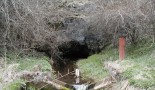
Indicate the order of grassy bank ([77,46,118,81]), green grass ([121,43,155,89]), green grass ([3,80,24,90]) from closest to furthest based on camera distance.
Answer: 1. green grass ([3,80,24,90])
2. green grass ([121,43,155,89])
3. grassy bank ([77,46,118,81])

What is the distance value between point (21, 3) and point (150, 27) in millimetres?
5527

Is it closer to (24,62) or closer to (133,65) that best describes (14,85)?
(24,62)

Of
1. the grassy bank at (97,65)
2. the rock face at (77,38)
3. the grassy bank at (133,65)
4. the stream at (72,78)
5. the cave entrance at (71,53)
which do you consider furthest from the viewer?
the rock face at (77,38)

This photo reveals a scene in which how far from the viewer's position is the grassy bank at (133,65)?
9852 mm

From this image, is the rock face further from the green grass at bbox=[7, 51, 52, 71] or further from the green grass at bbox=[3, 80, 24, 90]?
the green grass at bbox=[3, 80, 24, 90]

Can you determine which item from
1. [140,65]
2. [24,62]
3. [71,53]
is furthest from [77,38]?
[140,65]

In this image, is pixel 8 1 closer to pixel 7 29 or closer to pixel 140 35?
pixel 7 29

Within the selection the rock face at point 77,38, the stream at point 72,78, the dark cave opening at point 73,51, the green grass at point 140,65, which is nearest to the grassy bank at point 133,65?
the green grass at point 140,65

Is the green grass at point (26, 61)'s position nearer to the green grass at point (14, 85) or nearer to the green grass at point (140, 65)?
the green grass at point (14, 85)

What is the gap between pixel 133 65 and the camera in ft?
36.9

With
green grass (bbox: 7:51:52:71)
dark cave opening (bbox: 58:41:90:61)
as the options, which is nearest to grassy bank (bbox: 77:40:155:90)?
green grass (bbox: 7:51:52:71)

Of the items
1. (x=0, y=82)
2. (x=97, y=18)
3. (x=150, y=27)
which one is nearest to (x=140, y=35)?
(x=150, y=27)

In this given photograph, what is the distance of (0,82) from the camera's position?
951 cm

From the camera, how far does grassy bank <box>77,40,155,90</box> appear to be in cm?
985
